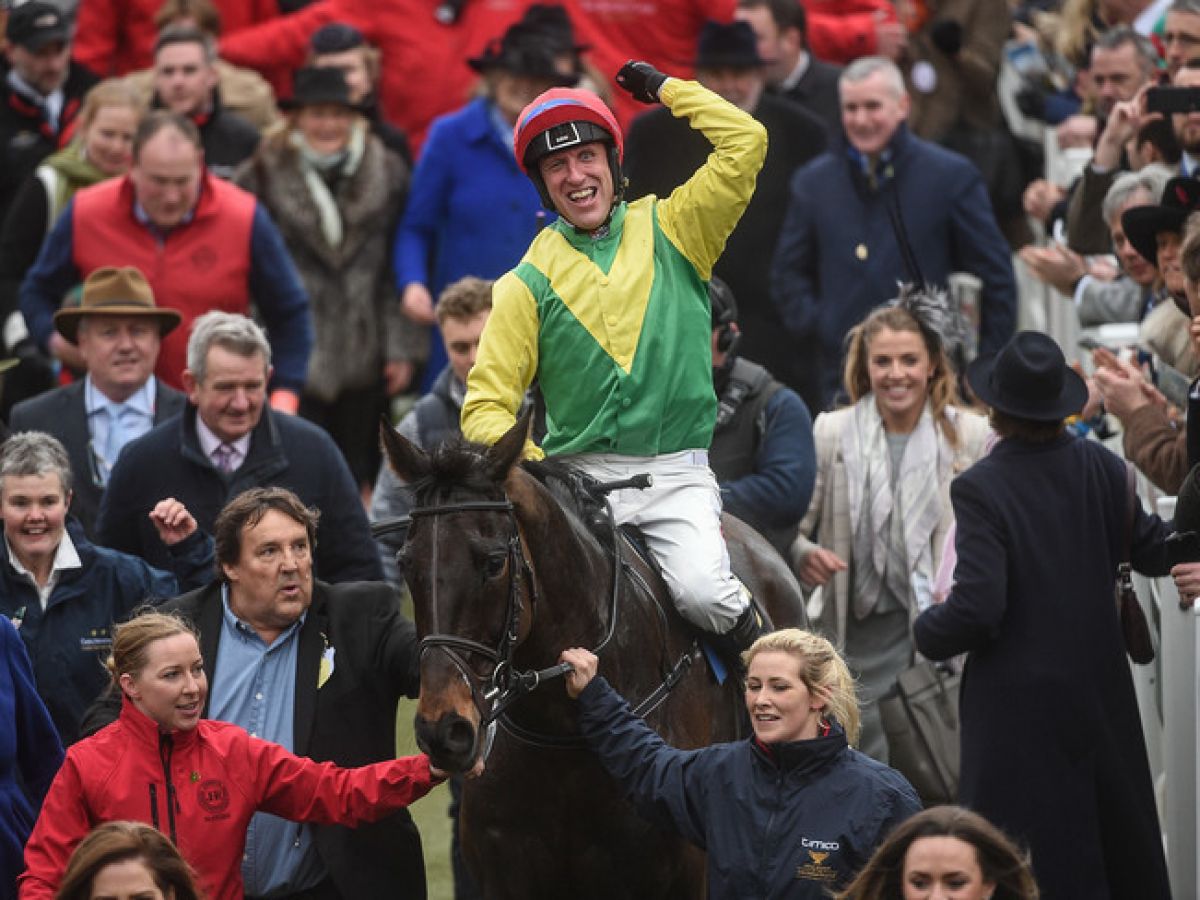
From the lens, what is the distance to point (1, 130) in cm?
1387

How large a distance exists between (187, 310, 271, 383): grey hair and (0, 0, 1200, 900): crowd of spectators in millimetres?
18

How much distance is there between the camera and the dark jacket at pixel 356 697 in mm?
7664

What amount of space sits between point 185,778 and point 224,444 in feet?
8.24

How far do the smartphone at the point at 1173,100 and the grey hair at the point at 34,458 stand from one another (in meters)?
4.29

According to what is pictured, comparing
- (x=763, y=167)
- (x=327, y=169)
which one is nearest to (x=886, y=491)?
(x=763, y=167)

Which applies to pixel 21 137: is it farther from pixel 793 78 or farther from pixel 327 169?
pixel 793 78

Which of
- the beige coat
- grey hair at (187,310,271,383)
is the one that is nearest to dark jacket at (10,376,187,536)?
grey hair at (187,310,271,383)

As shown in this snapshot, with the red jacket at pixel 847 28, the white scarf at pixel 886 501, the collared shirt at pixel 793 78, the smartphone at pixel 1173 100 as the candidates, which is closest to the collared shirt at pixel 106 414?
the white scarf at pixel 886 501

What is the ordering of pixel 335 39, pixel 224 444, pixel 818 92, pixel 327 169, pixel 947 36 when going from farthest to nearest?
pixel 947 36
pixel 335 39
pixel 818 92
pixel 327 169
pixel 224 444

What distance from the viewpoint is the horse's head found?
21.1 ft

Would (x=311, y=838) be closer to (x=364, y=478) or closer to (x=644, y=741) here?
(x=644, y=741)

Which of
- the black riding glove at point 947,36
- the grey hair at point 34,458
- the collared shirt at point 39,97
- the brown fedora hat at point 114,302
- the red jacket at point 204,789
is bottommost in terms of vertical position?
the red jacket at point 204,789

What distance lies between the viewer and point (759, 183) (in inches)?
506

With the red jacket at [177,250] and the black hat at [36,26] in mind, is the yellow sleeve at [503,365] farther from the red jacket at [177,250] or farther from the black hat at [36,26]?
the black hat at [36,26]
